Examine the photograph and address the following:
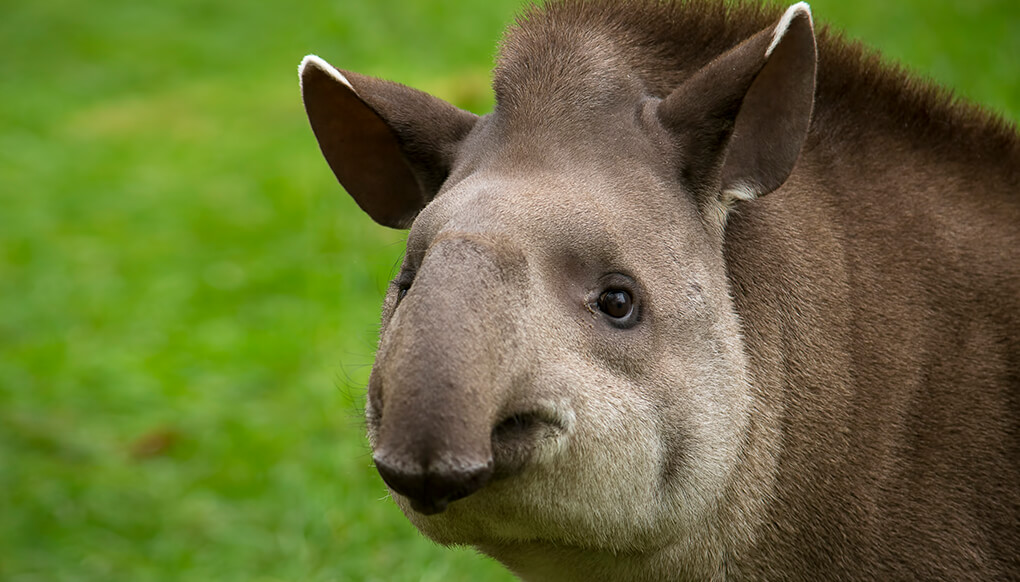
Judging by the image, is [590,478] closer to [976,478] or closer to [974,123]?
[976,478]

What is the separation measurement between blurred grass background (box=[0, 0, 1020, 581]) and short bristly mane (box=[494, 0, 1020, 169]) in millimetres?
1115

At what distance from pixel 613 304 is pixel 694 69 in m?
1.04

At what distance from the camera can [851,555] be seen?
136 inches

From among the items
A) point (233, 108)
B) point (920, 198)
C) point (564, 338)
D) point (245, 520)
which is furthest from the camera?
point (233, 108)

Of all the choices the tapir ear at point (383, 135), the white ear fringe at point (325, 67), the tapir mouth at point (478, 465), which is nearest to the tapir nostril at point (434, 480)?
the tapir mouth at point (478, 465)

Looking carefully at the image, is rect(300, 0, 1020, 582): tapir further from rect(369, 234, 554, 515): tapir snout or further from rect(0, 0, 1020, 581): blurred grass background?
rect(0, 0, 1020, 581): blurred grass background

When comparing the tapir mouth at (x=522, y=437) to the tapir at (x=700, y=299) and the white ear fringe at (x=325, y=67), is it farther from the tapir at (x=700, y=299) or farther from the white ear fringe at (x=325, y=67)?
the white ear fringe at (x=325, y=67)

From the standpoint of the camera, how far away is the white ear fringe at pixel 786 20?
313 cm

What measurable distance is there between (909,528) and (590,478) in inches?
45.0

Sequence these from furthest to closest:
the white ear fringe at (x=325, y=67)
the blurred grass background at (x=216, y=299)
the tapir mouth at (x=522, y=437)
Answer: the blurred grass background at (x=216, y=299)
the white ear fringe at (x=325, y=67)
the tapir mouth at (x=522, y=437)

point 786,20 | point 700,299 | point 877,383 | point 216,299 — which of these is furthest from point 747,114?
point 216,299

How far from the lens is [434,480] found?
2539 millimetres

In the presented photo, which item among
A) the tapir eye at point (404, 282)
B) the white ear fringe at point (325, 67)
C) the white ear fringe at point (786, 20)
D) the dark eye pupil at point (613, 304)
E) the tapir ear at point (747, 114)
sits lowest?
the tapir eye at point (404, 282)

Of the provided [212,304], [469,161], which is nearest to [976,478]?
[469,161]
